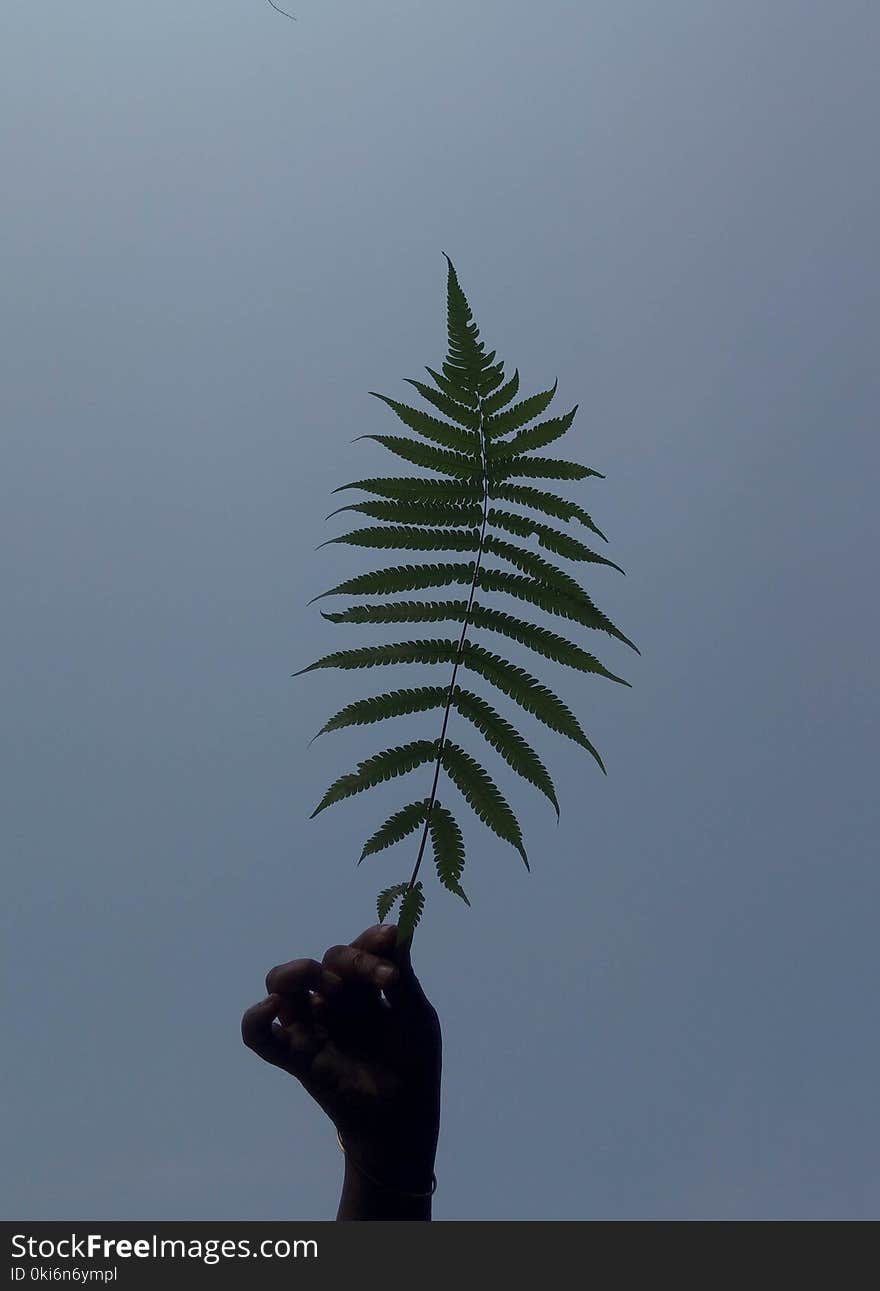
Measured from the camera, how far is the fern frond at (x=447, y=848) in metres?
2.67

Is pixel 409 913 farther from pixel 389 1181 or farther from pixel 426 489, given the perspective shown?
pixel 426 489

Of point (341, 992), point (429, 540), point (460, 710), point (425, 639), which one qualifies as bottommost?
point (341, 992)

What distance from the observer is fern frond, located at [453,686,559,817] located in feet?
9.04

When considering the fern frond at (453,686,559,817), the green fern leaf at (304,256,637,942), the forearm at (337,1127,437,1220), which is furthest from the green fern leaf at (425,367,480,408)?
the forearm at (337,1127,437,1220)

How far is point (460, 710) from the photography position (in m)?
2.91

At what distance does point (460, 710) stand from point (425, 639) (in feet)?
0.90

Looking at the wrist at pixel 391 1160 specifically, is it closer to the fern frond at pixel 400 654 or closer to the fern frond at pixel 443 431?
the fern frond at pixel 400 654

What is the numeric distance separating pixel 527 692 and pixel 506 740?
0.17 meters

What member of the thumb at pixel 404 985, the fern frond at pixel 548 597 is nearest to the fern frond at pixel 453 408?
the fern frond at pixel 548 597

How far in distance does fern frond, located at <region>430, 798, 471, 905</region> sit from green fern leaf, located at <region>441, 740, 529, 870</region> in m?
0.09

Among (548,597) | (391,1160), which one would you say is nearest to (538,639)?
(548,597)

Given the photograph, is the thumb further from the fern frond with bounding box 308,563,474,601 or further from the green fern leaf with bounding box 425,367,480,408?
the green fern leaf with bounding box 425,367,480,408
